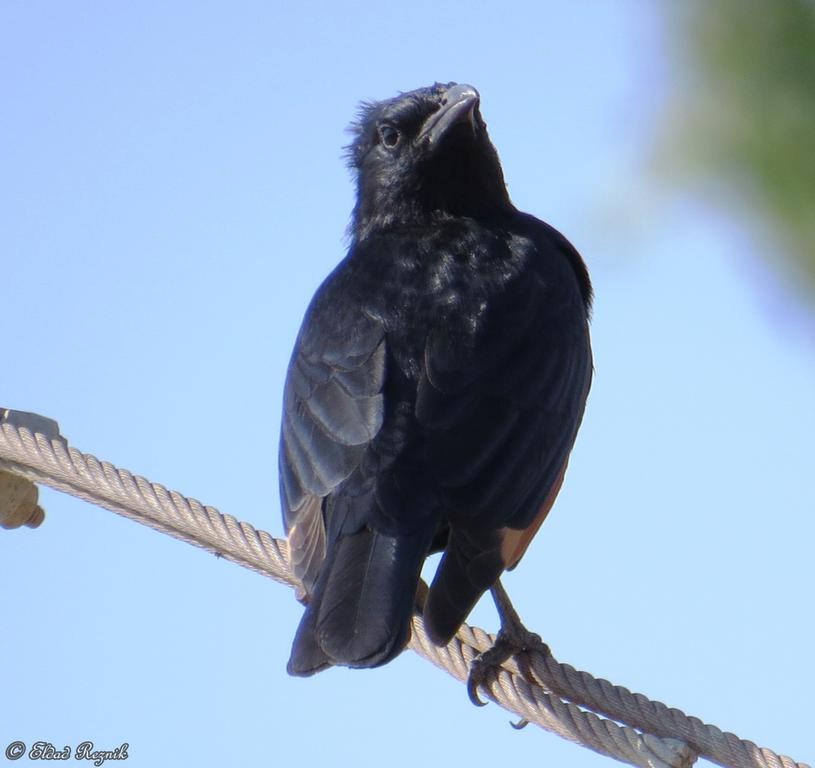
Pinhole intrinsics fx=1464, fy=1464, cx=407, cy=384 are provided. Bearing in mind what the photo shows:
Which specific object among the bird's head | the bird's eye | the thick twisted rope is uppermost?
the bird's eye

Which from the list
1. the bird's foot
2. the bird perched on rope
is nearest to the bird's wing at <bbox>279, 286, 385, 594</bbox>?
the bird perched on rope

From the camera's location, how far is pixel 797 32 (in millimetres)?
5250

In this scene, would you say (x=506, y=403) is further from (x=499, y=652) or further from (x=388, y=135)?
(x=388, y=135)

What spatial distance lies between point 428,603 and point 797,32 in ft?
7.95

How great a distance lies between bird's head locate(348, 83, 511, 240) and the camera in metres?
6.80

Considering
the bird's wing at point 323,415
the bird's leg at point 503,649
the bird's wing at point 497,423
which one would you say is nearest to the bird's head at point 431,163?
the bird's wing at point 497,423

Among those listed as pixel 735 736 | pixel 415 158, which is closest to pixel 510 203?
pixel 415 158

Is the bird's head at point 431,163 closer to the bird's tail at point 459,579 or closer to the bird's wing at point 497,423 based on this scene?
the bird's wing at point 497,423

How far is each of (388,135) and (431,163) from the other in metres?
0.32

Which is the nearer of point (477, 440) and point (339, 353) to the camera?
point (477, 440)

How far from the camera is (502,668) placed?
561 centimetres

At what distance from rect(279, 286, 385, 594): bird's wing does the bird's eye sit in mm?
1169

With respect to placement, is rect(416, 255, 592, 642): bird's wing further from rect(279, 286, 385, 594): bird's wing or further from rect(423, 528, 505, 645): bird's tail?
rect(279, 286, 385, 594): bird's wing

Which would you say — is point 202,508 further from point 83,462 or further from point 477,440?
point 477,440
